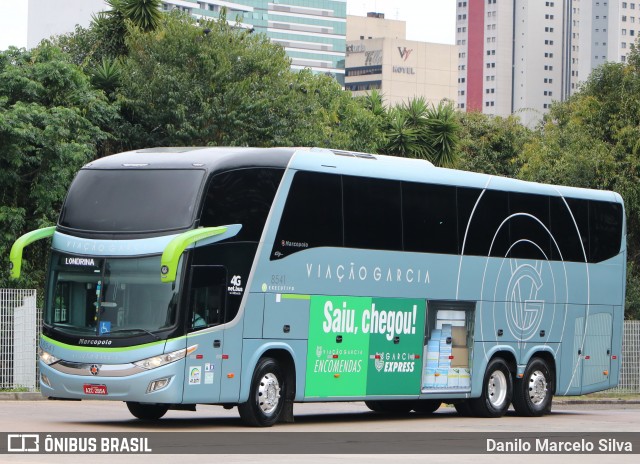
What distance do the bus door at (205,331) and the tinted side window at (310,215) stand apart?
3.74 ft

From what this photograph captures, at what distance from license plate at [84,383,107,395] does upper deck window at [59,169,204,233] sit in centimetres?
216

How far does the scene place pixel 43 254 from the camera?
31703 millimetres

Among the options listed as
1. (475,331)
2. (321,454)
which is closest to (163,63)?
(475,331)

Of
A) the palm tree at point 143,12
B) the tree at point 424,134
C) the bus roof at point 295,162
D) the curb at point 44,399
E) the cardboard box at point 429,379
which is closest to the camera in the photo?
the bus roof at point 295,162

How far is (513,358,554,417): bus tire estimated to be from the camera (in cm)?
2442

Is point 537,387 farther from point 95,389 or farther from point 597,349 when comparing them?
point 95,389

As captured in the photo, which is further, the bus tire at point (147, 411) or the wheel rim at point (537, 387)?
the wheel rim at point (537, 387)

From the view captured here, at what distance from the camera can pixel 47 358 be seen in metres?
18.4

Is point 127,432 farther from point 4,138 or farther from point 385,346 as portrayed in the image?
point 4,138

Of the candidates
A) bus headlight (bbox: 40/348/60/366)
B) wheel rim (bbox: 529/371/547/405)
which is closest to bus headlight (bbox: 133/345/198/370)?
bus headlight (bbox: 40/348/60/366)

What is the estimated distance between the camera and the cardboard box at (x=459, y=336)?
897 inches

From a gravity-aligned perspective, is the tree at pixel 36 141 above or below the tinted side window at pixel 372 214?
above

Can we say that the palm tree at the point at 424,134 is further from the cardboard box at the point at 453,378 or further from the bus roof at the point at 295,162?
the cardboard box at the point at 453,378

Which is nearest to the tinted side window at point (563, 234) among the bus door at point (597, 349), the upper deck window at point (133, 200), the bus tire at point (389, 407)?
the bus door at point (597, 349)
